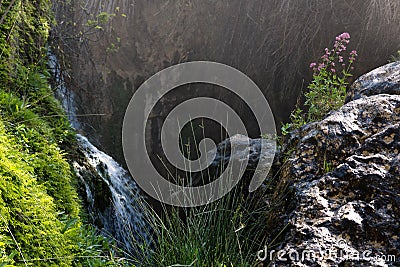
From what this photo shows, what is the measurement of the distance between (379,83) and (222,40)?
133 inches

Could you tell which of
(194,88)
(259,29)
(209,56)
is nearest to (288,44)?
(259,29)

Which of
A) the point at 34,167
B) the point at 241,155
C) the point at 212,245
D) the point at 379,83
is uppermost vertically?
the point at 379,83

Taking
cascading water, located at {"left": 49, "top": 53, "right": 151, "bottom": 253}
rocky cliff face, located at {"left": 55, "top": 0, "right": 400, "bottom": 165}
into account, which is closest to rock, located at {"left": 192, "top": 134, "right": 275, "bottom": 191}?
cascading water, located at {"left": 49, "top": 53, "right": 151, "bottom": 253}

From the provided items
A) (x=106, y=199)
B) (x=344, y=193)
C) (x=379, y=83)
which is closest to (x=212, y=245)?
(x=344, y=193)

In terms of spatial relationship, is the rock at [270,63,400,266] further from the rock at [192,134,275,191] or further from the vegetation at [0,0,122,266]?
the rock at [192,134,275,191]

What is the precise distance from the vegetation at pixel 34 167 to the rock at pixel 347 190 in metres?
0.88

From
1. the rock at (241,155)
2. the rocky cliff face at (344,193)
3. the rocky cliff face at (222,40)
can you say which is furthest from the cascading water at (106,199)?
the rocky cliff face at (222,40)

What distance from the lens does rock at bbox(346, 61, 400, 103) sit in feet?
8.87

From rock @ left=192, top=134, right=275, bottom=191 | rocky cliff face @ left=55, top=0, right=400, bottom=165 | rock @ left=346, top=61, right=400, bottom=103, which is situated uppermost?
rocky cliff face @ left=55, top=0, right=400, bottom=165

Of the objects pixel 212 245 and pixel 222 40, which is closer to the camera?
pixel 212 245

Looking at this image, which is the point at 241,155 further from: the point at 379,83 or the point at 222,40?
the point at 222,40

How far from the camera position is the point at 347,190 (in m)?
1.90

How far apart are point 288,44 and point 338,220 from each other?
4155mm

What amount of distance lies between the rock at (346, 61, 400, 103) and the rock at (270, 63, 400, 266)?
48 cm
